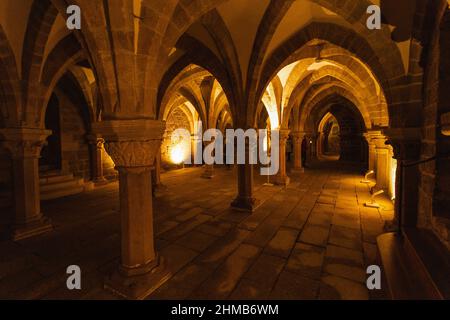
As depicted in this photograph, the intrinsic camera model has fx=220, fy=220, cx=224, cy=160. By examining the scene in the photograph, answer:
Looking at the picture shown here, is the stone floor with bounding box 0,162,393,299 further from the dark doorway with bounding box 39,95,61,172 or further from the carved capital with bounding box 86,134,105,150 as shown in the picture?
the carved capital with bounding box 86,134,105,150

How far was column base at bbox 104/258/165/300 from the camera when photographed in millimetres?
2531

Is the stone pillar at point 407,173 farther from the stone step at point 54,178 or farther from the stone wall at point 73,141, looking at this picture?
the stone wall at point 73,141

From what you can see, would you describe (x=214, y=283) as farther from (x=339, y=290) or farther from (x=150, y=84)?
(x=150, y=84)

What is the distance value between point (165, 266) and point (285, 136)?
7121 millimetres

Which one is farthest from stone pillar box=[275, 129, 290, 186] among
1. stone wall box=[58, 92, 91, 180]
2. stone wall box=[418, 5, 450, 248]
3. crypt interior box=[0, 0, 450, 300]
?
stone wall box=[58, 92, 91, 180]

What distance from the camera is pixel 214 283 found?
2744 millimetres

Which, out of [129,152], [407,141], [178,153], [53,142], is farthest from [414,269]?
[178,153]

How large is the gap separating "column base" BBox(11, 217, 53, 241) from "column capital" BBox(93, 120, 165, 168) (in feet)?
10.7

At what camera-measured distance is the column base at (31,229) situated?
13.6 ft

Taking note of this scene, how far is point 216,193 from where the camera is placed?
24.7 feet

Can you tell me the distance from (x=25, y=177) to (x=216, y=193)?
16.1ft

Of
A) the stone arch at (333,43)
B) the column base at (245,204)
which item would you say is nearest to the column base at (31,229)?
the column base at (245,204)

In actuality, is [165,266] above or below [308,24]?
below
